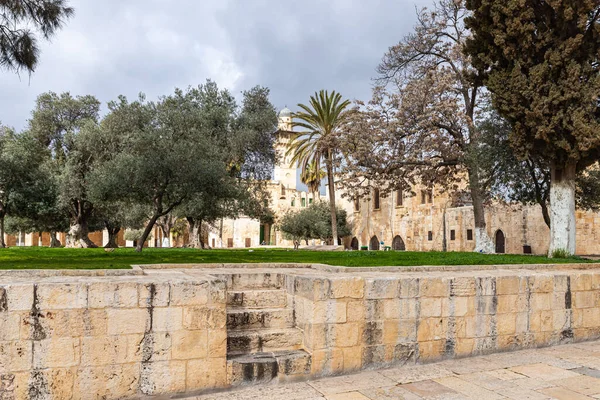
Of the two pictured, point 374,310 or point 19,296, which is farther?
point 374,310

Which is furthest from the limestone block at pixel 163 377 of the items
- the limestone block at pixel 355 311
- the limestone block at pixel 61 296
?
the limestone block at pixel 355 311

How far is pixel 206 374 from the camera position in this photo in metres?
4.50

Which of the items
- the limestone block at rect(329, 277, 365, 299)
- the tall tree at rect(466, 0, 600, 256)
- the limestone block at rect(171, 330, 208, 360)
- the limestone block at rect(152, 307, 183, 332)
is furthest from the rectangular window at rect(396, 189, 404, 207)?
the limestone block at rect(152, 307, 183, 332)

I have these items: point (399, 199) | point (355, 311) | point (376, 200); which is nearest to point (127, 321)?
point (355, 311)

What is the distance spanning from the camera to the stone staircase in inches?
184

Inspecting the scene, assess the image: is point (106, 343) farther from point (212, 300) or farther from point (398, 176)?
point (398, 176)

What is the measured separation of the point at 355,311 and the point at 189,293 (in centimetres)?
183

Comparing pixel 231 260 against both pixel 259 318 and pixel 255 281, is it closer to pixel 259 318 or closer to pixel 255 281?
pixel 255 281

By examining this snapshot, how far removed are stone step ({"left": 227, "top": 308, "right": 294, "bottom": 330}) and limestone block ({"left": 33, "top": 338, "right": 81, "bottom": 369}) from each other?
64.9 inches

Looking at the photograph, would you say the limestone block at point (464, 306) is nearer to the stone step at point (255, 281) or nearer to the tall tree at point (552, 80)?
the stone step at point (255, 281)

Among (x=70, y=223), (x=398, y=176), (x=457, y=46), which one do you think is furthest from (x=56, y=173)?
(x=457, y=46)

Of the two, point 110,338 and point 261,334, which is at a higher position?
point 110,338

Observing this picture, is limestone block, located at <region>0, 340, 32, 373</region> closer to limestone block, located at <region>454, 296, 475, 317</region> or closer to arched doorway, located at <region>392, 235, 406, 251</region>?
limestone block, located at <region>454, 296, 475, 317</region>

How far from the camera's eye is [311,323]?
16.3 ft
